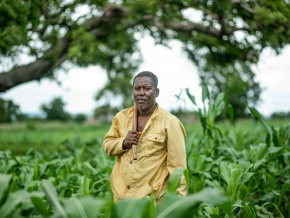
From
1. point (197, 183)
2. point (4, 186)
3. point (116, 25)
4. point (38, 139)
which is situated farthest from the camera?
point (38, 139)

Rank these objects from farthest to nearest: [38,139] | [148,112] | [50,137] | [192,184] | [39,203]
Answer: [50,137] < [38,139] < [192,184] < [148,112] < [39,203]

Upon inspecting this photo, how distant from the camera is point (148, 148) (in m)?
2.97

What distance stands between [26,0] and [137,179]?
20.5 feet

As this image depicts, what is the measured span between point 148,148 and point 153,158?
8cm

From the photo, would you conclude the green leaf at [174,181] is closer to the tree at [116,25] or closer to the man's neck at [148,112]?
the man's neck at [148,112]

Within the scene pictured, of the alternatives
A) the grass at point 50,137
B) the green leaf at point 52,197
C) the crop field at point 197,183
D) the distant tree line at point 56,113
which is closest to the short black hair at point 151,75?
the crop field at point 197,183

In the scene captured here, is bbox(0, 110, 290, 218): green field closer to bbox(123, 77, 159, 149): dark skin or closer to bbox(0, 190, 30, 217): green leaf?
bbox(0, 190, 30, 217): green leaf

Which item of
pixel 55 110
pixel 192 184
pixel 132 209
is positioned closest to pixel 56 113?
pixel 55 110

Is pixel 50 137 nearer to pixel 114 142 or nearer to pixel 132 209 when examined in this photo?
pixel 114 142

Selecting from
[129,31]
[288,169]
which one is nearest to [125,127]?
[288,169]

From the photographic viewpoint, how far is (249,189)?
4.59m

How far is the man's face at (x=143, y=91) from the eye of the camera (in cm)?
291

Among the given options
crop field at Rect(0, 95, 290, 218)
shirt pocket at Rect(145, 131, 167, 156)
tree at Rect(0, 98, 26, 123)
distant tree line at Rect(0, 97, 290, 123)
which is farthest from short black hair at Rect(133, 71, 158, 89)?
tree at Rect(0, 98, 26, 123)

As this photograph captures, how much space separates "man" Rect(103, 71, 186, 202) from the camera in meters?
2.94
